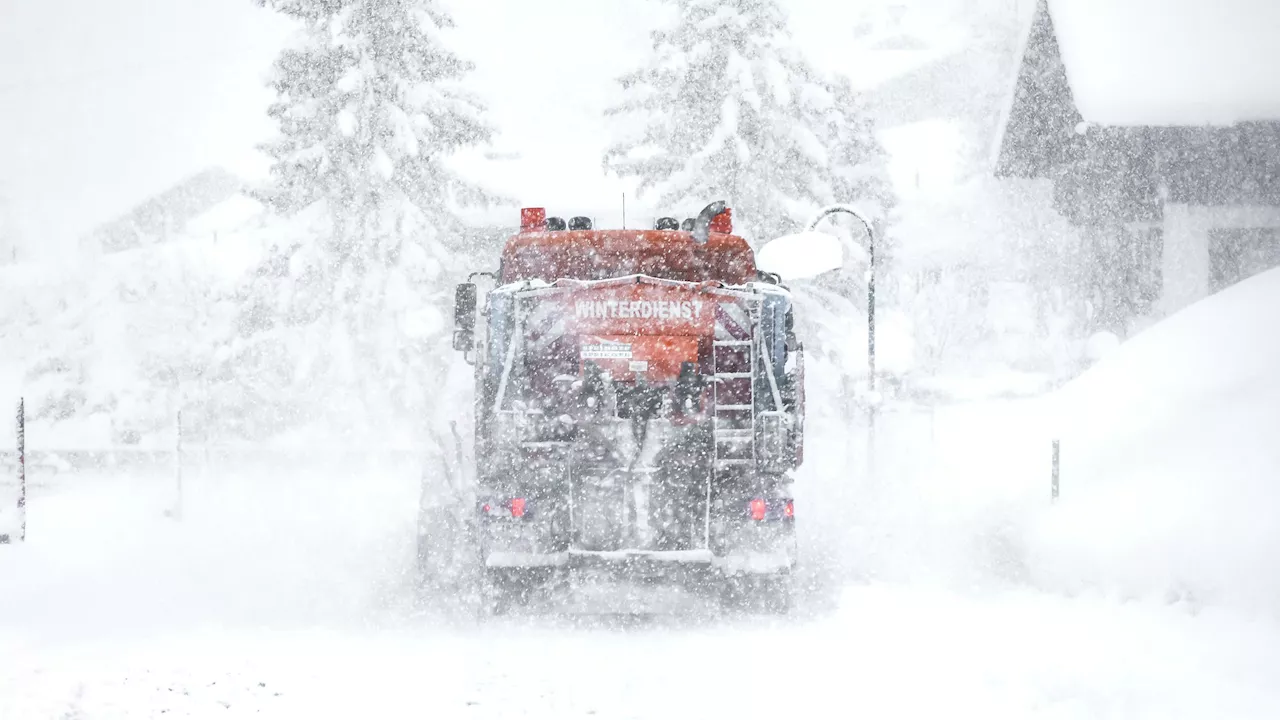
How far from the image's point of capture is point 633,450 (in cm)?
821

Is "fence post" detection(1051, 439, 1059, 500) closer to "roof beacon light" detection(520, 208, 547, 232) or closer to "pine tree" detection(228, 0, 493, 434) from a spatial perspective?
"roof beacon light" detection(520, 208, 547, 232)

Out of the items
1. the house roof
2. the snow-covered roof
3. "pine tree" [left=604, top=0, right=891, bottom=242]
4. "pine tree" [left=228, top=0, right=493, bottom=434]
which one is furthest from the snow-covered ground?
"pine tree" [left=604, top=0, right=891, bottom=242]

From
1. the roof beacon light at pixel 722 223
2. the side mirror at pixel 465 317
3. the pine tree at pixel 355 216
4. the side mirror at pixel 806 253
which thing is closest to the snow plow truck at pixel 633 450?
the side mirror at pixel 465 317

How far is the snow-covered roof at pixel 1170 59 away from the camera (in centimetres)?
1727

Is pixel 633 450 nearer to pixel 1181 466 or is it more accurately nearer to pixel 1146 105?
pixel 1181 466

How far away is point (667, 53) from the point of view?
22.0 metres

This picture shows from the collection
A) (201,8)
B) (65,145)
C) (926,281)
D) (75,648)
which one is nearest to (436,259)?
(75,648)

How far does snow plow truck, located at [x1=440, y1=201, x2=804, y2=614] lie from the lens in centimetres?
821

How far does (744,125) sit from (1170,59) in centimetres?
665

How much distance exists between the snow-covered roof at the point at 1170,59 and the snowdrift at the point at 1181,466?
15.8 feet

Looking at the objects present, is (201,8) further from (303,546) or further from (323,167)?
(303,546)

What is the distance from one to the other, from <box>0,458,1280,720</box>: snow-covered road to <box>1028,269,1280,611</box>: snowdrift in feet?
1.19

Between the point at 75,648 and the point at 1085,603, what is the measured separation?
6523 millimetres

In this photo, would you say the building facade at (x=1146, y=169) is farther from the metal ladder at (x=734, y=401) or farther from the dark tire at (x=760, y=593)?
the dark tire at (x=760, y=593)
